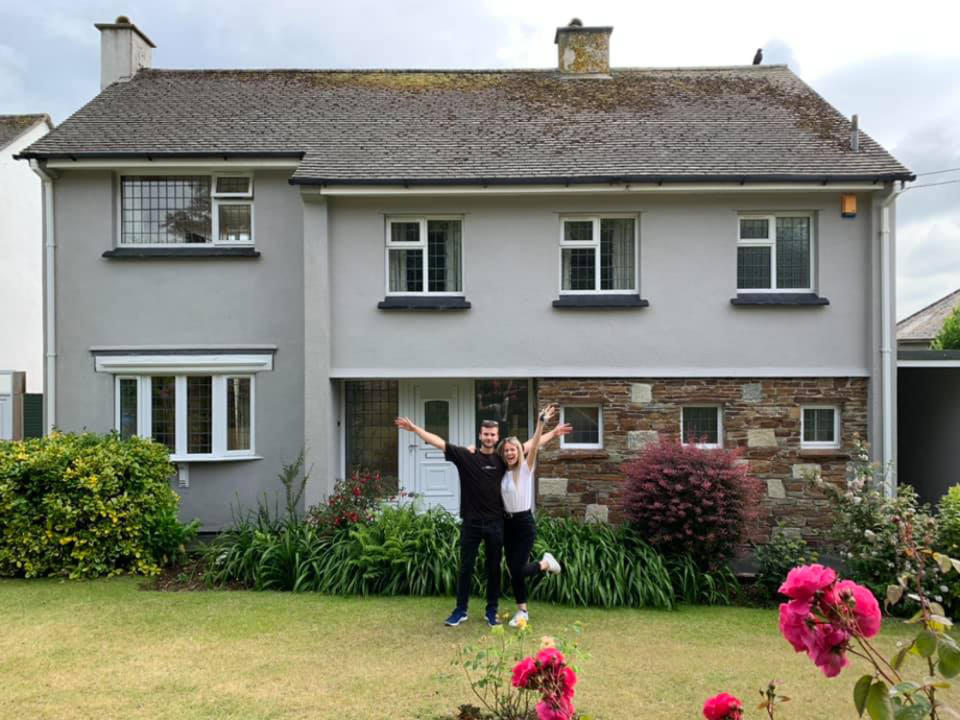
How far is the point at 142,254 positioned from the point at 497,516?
757 cm

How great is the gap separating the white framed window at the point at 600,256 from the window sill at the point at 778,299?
63.2 inches

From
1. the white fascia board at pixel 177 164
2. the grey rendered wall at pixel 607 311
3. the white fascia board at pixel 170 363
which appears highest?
the white fascia board at pixel 177 164

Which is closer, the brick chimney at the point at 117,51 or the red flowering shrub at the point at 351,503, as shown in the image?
the red flowering shrub at the point at 351,503

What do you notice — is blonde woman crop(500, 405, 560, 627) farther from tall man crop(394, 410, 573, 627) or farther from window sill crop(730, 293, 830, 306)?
window sill crop(730, 293, 830, 306)

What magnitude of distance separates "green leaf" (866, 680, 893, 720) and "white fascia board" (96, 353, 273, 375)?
980 cm

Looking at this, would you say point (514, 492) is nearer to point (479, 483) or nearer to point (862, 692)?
point (479, 483)

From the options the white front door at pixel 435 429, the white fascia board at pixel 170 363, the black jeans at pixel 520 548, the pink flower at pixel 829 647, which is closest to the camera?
the pink flower at pixel 829 647

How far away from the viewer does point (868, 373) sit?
389 inches

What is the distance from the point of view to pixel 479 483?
6.34 metres

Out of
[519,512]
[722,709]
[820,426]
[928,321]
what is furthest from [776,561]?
[928,321]

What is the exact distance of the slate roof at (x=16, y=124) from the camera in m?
17.2

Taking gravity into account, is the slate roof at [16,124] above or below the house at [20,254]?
above

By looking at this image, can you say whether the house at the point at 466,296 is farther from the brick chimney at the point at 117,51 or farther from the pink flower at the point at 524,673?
the pink flower at the point at 524,673

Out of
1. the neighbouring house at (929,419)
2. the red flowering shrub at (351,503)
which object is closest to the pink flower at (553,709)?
the red flowering shrub at (351,503)
